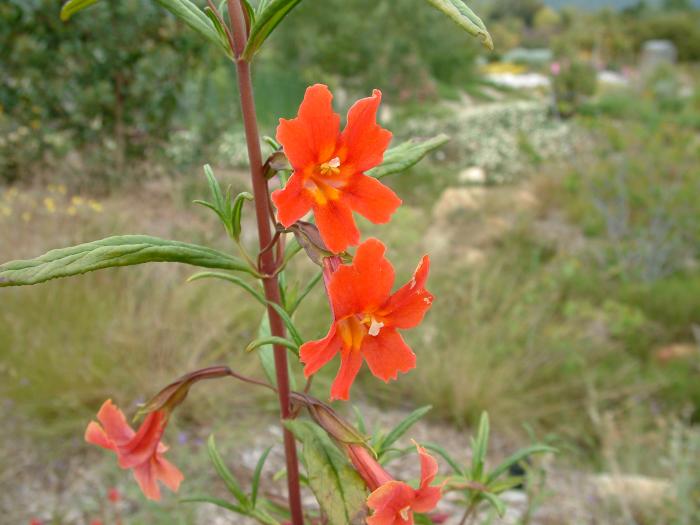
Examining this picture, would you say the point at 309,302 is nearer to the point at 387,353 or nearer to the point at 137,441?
the point at 137,441

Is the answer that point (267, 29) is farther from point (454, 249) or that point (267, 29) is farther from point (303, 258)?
point (454, 249)

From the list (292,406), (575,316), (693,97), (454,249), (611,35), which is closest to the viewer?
(292,406)

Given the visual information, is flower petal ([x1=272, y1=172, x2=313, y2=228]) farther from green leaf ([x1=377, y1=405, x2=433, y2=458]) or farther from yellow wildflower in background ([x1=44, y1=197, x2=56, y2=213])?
yellow wildflower in background ([x1=44, y1=197, x2=56, y2=213])

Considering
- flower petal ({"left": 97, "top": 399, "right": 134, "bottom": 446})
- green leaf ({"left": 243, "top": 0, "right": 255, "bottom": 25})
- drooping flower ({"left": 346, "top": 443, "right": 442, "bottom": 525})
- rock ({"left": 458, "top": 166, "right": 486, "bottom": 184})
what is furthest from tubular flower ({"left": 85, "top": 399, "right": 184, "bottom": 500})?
rock ({"left": 458, "top": 166, "right": 486, "bottom": 184})

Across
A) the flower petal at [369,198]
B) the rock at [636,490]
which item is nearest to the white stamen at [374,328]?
the flower petal at [369,198]

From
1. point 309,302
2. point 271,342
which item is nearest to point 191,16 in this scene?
point 271,342

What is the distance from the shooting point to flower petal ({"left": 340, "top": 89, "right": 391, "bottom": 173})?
2.10 feet

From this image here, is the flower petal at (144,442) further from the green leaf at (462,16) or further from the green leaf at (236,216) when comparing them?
the green leaf at (462,16)

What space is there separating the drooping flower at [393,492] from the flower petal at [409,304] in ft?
0.48

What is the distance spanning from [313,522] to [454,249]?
4454 millimetres

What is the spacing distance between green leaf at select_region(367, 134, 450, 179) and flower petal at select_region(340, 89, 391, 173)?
186 millimetres

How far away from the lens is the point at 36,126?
5215 millimetres

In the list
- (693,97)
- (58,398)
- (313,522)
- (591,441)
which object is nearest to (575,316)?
(591,441)

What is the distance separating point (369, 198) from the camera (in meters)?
0.67
